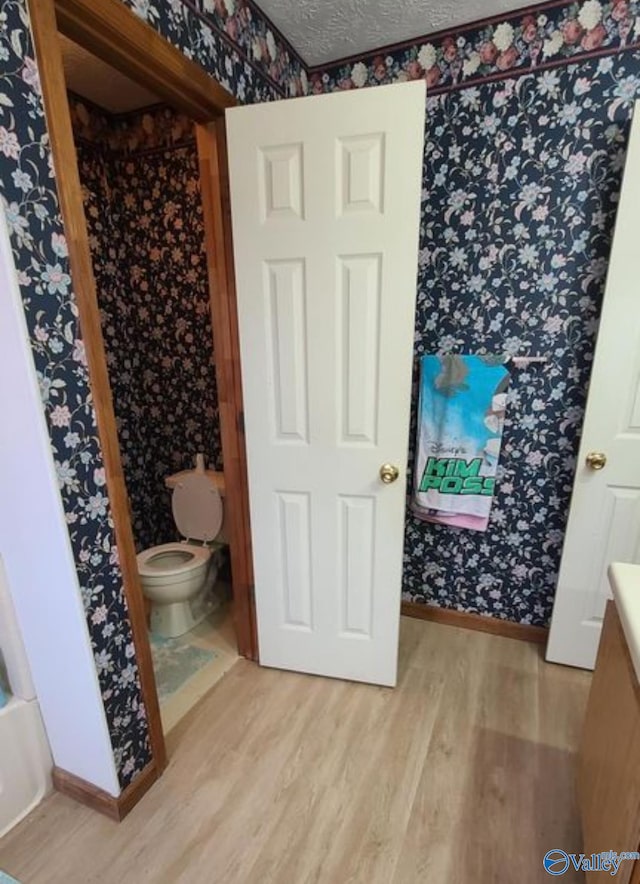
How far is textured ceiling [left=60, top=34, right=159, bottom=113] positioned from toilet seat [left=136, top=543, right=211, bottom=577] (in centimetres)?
206

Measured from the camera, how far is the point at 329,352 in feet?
4.89

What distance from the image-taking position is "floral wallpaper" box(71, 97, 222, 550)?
221 cm

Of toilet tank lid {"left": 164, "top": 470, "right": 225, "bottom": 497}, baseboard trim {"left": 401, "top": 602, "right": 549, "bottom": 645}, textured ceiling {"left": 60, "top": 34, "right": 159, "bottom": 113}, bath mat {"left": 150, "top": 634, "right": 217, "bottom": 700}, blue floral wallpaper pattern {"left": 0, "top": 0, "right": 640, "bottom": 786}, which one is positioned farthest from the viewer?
toilet tank lid {"left": 164, "top": 470, "right": 225, "bottom": 497}

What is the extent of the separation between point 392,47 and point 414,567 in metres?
2.14

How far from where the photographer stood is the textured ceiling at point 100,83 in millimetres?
1747

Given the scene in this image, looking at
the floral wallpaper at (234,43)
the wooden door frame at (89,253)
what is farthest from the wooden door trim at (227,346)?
the floral wallpaper at (234,43)

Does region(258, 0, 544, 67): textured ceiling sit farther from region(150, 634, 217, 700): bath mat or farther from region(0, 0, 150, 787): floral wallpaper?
region(150, 634, 217, 700): bath mat

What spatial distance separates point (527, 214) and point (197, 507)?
1.95m

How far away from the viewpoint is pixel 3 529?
1157 mm

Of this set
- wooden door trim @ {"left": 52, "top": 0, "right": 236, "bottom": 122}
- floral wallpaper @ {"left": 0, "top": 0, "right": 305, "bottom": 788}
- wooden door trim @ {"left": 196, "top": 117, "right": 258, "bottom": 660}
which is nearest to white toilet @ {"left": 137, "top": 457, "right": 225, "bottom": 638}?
wooden door trim @ {"left": 196, "top": 117, "right": 258, "bottom": 660}

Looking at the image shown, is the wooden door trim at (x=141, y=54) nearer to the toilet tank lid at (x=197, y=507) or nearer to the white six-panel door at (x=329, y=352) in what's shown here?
the white six-panel door at (x=329, y=352)

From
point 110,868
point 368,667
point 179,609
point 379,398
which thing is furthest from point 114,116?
point 110,868

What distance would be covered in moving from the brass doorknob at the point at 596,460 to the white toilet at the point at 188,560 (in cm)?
162

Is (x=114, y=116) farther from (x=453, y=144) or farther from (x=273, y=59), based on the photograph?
(x=453, y=144)
